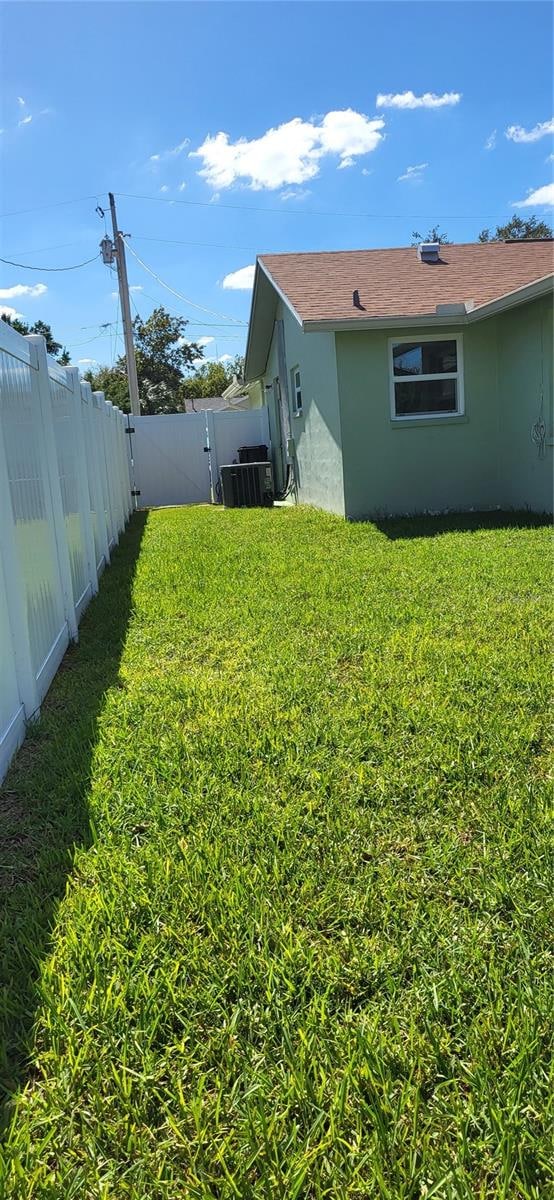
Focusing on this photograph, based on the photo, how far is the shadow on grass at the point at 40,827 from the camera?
2.01m

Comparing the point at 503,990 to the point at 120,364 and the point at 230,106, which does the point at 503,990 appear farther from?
the point at 120,364

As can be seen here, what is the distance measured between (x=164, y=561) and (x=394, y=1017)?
7099 millimetres

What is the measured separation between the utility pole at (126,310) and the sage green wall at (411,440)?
12.9 metres

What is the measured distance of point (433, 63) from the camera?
13555 mm

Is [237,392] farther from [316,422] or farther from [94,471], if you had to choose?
[94,471]

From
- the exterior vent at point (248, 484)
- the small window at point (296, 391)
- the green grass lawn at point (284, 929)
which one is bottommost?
the green grass lawn at point (284, 929)

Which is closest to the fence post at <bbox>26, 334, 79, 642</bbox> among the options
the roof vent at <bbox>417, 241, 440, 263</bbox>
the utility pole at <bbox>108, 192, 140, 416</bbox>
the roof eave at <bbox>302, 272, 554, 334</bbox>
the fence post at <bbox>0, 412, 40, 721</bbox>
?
the fence post at <bbox>0, 412, 40, 721</bbox>

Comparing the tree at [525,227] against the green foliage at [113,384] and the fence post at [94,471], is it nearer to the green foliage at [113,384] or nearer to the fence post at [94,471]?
the green foliage at [113,384]

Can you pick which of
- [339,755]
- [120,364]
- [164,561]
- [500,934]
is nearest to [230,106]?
[164,561]

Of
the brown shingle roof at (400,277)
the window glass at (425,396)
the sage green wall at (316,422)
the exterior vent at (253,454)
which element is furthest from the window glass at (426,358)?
the exterior vent at (253,454)

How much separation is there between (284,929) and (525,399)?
9223mm

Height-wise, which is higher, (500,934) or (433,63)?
(433,63)

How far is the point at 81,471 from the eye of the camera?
22.4 feet

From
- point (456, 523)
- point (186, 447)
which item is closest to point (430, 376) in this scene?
point (456, 523)
